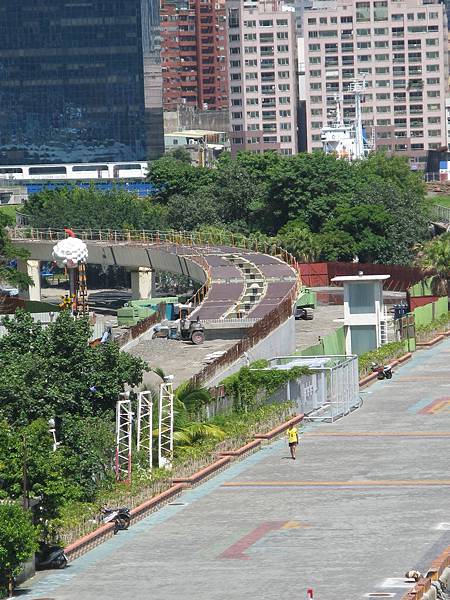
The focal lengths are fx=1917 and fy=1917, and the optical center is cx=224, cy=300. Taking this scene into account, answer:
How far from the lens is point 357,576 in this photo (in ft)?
159

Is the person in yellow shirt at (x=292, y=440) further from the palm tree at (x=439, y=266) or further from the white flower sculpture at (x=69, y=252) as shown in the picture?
the palm tree at (x=439, y=266)

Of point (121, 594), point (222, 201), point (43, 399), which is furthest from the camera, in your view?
point (222, 201)

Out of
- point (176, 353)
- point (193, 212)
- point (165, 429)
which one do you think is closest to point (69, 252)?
A: point (176, 353)

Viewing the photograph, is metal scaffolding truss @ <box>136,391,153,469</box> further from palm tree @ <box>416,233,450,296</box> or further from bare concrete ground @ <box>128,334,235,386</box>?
palm tree @ <box>416,233,450,296</box>

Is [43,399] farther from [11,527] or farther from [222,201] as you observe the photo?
[222,201]

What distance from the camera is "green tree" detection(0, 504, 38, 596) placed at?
157 feet

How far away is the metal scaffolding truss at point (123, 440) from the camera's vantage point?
61656mm

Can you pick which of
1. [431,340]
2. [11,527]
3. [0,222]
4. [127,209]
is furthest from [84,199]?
[11,527]

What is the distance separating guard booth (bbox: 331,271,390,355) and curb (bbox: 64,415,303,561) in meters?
23.5

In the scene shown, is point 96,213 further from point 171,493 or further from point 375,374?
point 171,493

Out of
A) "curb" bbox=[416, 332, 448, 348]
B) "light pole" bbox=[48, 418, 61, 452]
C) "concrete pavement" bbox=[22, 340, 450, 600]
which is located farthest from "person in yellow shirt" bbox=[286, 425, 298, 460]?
"curb" bbox=[416, 332, 448, 348]

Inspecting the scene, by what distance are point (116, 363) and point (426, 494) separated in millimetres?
12677

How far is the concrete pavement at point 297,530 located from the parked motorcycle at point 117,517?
1.45 feet

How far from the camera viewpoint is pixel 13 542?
158 feet
